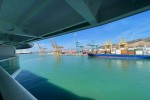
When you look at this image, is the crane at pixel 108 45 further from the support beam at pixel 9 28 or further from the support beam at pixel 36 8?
the support beam at pixel 36 8

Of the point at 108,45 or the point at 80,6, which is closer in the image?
the point at 80,6

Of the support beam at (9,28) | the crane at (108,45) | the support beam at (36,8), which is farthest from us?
the crane at (108,45)

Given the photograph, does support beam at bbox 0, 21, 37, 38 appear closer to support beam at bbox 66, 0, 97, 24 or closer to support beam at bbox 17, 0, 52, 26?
support beam at bbox 17, 0, 52, 26

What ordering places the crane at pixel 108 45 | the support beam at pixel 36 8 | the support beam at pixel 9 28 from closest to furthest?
the support beam at pixel 36 8 < the support beam at pixel 9 28 < the crane at pixel 108 45

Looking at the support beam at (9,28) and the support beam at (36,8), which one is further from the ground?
the support beam at (36,8)

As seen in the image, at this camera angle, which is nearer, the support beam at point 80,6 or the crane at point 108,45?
the support beam at point 80,6

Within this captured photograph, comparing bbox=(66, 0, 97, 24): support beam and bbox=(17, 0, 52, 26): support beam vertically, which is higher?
bbox=(17, 0, 52, 26): support beam

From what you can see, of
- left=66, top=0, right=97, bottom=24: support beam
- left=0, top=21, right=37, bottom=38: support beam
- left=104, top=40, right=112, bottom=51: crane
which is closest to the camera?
left=66, top=0, right=97, bottom=24: support beam

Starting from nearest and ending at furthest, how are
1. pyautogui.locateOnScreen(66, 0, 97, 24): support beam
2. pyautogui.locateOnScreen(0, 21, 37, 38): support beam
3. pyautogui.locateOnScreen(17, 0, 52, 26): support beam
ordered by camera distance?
pyautogui.locateOnScreen(66, 0, 97, 24): support beam → pyautogui.locateOnScreen(17, 0, 52, 26): support beam → pyautogui.locateOnScreen(0, 21, 37, 38): support beam

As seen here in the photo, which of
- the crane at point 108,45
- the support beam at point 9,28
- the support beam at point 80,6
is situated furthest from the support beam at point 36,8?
the crane at point 108,45

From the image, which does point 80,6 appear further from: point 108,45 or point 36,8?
point 108,45

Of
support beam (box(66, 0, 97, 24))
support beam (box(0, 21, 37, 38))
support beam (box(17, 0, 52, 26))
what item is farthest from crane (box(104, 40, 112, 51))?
support beam (box(66, 0, 97, 24))

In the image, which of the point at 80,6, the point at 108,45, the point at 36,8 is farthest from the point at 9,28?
the point at 108,45

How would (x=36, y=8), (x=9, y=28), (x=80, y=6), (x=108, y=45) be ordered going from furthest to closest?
(x=108, y=45) < (x=9, y=28) < (x=36, y=8) < (x=80, y=6)
